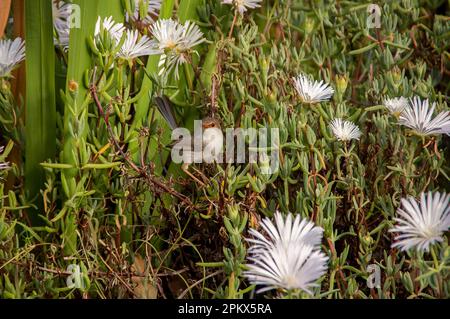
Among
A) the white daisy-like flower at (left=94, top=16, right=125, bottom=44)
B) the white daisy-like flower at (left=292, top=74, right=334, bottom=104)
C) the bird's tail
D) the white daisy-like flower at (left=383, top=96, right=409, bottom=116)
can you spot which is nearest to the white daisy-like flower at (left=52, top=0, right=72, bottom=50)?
the white daisy-like flower at (left=94, top=16, right=125, bottom=44)

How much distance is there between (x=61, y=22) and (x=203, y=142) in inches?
17.6

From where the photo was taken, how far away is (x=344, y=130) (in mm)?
1066

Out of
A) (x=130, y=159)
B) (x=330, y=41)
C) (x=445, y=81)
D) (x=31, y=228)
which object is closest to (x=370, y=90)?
(x=330, y=41)

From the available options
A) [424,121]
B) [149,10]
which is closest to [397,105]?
[424,121]

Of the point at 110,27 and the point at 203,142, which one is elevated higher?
the point at 110,27

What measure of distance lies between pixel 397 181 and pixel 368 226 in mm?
86

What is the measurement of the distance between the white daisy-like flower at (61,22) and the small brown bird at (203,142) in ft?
0.95

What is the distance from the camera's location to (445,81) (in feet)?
4.68

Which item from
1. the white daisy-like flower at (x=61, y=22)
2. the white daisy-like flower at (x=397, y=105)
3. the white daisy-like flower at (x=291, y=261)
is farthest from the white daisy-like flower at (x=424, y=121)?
the white daisy-like flower at (x=61, y=22)

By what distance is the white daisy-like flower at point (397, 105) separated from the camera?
1101mm

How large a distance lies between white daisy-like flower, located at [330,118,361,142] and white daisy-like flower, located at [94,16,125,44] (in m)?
0.35

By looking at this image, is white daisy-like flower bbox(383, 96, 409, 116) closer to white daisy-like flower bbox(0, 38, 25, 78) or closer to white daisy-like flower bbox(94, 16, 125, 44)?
white daisy-like flower bbox(94, 16, 125, 44)

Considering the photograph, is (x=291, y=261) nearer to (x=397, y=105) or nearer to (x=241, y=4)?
(x=397, y=105)

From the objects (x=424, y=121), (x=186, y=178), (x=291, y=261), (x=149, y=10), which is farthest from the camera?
(x=149, y=10)
